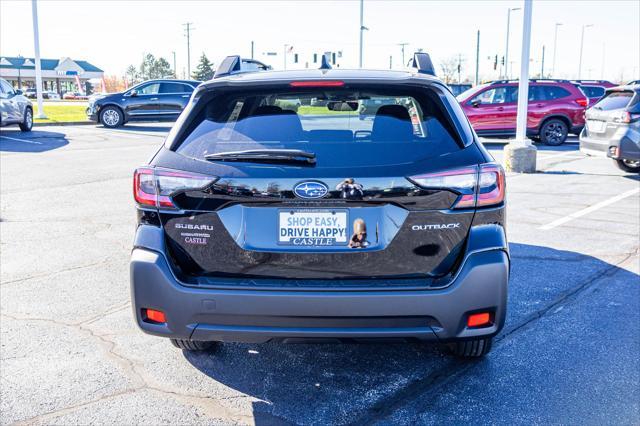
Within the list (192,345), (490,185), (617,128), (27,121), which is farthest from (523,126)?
(27,121)

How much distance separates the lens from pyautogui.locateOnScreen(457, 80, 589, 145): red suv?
18109 millimetres

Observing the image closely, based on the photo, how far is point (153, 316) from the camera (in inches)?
123

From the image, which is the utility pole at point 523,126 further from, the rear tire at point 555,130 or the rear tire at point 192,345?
the rear tire at point 192,345

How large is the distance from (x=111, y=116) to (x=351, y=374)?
22.3m

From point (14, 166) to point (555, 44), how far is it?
79.1m

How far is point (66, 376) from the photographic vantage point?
3.63 meters

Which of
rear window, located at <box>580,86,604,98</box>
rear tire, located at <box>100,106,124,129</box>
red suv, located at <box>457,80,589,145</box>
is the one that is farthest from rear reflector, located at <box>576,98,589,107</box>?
rear tire, located at <box>100,106,124,129</box>

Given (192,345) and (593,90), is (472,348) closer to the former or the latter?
(192,345)

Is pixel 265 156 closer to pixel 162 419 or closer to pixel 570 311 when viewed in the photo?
pixel 162 419

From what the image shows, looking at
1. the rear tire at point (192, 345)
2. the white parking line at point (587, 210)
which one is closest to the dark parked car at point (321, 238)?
the rear tire at point (192, 345)

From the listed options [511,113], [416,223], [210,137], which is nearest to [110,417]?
[210,137]

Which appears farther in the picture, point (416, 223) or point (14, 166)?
point (14, 166)

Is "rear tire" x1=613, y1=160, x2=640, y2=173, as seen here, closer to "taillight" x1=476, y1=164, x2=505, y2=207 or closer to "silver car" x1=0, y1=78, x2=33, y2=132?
"taillight" x1=476, y1=164, x2=505, y2=207

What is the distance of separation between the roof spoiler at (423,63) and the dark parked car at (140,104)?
68.0 feet
